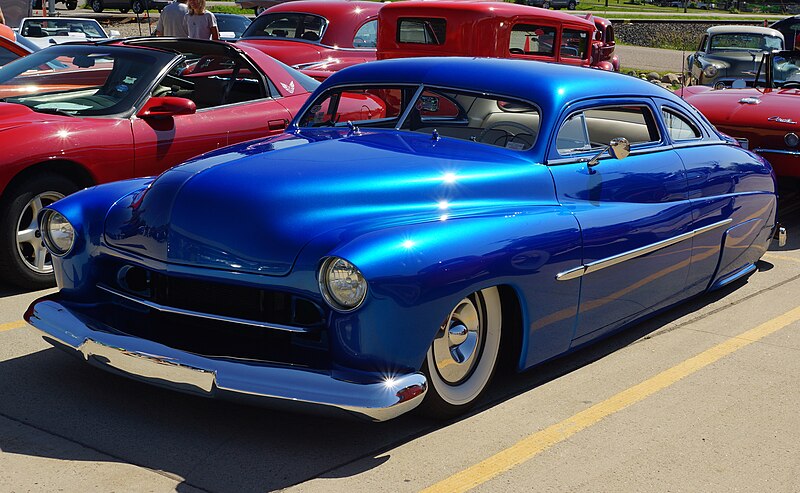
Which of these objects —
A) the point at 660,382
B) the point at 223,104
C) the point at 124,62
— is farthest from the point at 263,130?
the point at 660,382

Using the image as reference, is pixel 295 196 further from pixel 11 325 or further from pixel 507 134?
pixel 11 325

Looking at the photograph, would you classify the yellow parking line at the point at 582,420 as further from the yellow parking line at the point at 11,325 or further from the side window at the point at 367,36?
the side window at the point at 367,36

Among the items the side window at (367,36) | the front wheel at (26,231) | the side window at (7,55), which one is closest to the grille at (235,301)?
the front wheel at (26,231)

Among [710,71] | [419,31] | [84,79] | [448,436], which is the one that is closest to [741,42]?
[710,71]

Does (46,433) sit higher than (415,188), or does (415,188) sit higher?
(415,188)

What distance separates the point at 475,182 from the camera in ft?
14.3

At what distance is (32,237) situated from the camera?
19.0 feet

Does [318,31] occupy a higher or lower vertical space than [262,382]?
higher

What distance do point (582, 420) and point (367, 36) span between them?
8.72 m

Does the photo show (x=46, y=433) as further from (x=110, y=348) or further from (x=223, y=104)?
(x=223, y=104)

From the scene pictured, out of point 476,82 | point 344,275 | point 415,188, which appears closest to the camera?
point 344,275

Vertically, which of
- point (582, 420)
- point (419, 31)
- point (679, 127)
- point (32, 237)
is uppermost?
point (679, 127)

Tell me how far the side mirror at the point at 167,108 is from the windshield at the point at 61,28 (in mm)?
14475

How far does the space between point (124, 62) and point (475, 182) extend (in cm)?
337
